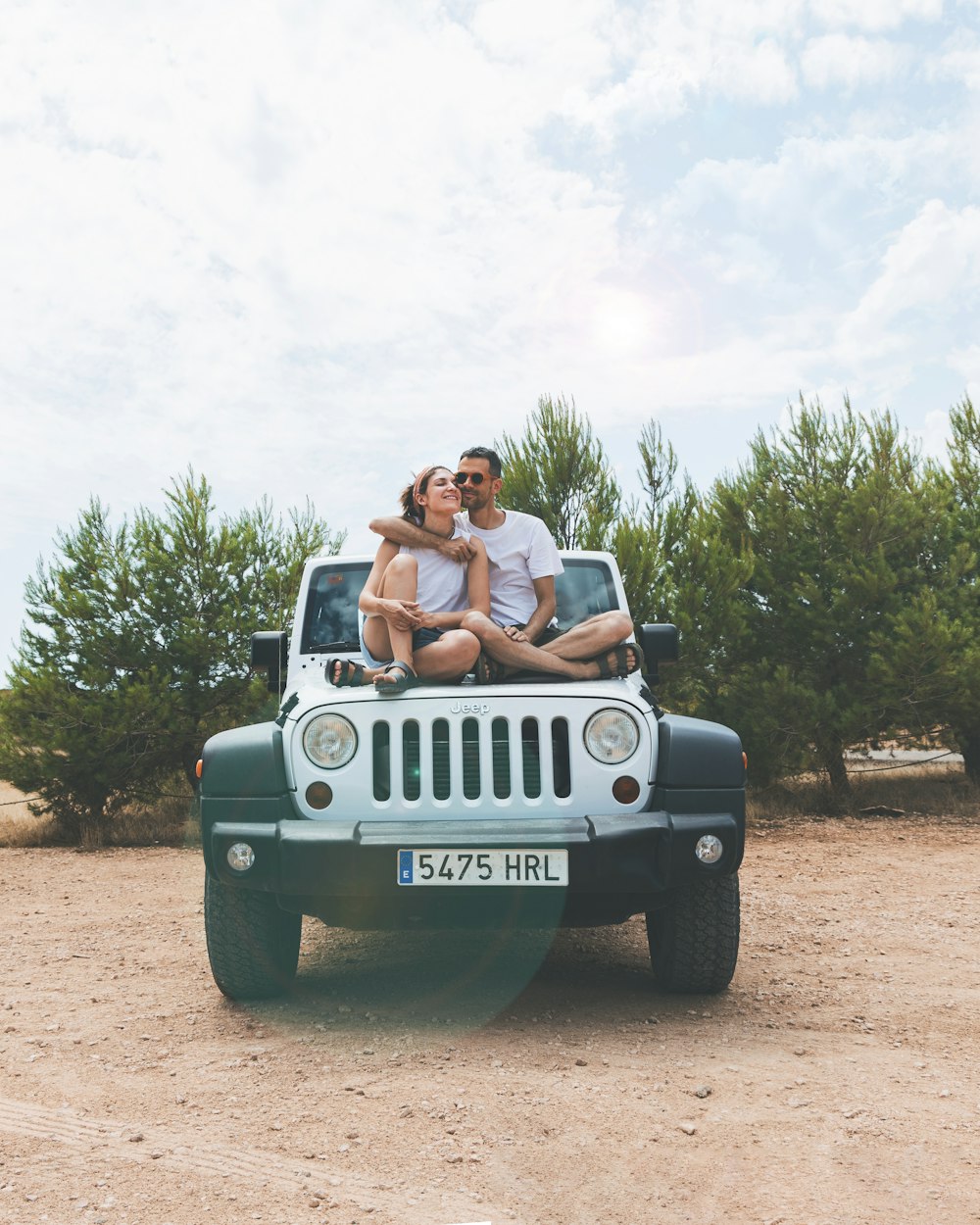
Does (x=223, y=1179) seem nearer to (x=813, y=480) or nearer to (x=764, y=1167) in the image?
(x=764, y=1167)

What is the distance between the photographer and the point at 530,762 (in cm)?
380

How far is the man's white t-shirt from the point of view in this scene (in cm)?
473

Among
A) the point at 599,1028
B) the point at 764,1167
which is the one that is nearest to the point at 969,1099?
the point at 764,1167

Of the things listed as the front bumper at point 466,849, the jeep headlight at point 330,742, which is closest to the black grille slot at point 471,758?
the front bumper at point 466,849

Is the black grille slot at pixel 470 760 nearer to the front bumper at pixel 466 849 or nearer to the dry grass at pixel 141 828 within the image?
the front bumper at pixel 466 849

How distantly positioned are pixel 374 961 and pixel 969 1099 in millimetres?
2742

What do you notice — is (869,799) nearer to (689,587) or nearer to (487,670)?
(689,587)

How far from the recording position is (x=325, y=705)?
3824 mm

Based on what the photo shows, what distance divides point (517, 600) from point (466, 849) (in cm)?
147

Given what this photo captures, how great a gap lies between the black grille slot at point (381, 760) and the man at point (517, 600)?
0.51 meters

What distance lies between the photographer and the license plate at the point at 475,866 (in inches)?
140

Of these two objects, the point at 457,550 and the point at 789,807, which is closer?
the point at 457,550

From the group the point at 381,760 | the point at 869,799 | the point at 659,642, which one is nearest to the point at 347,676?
the point at 381,760

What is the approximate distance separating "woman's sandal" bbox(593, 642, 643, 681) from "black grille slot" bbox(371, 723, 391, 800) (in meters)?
0.92
